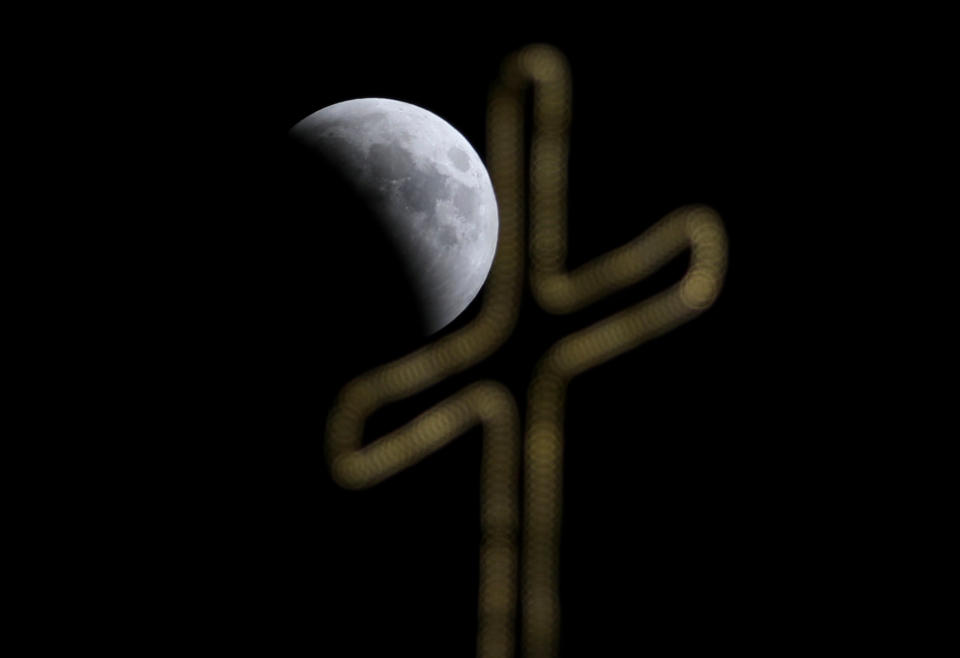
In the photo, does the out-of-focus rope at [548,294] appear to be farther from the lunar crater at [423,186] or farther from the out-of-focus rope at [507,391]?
the lunar crater at [423,186]

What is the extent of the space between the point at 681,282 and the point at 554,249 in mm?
352

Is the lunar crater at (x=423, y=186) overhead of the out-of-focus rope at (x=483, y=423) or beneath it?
overhead

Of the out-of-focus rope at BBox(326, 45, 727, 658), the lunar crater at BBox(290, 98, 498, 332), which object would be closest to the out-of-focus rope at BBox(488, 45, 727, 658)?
the out-of-focus rope at BBox(326, 45, 727, 658)

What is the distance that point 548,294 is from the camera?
2.27 m

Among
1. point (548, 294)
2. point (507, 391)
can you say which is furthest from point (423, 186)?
point (507, 391)

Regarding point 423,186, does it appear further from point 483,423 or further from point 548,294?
point 483,423

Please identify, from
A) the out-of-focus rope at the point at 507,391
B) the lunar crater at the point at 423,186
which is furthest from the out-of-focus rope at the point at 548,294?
the lunar crater at the point at 423,186

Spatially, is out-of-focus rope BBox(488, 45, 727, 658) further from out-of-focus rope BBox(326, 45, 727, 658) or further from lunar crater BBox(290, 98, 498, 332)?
lunar crater BBox(290, 98, 498, 332)

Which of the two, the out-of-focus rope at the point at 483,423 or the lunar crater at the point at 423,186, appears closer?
the lunar crater at the point at 423,186

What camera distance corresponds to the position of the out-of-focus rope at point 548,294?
2.20m

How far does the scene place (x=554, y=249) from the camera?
2.27m

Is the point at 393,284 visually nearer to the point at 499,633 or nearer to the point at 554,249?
the point at 554,249

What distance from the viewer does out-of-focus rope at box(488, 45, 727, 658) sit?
86.4 inches

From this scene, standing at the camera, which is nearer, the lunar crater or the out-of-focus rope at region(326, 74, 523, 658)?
the lunar crater
